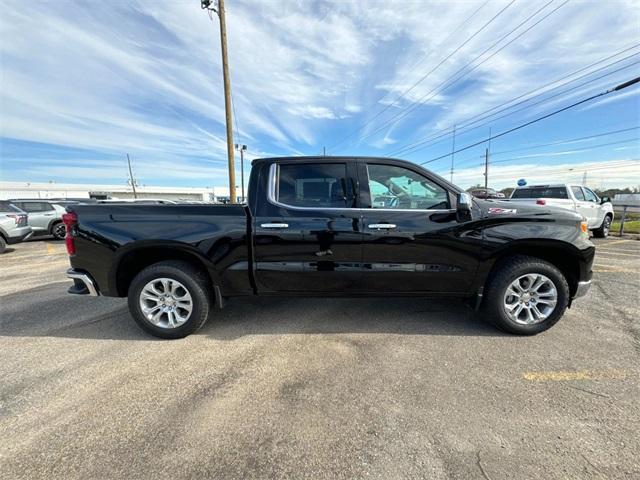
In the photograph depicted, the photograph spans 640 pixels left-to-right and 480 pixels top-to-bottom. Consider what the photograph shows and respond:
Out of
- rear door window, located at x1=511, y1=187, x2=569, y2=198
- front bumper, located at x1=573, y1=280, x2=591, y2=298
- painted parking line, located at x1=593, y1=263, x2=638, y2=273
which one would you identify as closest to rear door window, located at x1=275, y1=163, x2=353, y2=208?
front bumper, located at x1=573, y1=280, x2=591, y2=298

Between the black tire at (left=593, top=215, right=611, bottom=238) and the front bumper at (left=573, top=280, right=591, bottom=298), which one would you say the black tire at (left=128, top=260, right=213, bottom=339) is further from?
the black tire at (left=593, top=215, right=611, bottom=238)

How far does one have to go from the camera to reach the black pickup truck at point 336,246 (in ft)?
9.92

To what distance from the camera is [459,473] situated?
5.34ft

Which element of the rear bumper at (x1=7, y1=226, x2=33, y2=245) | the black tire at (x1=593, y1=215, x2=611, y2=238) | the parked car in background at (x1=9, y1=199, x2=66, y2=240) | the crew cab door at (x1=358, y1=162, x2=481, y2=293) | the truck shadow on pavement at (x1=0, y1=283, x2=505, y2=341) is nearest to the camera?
the crew cab door at (x1=358, y1=162, x2=481, y2=293)

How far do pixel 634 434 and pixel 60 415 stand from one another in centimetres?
376

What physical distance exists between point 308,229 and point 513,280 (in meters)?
2.18

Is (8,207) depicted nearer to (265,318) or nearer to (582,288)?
(265,318)

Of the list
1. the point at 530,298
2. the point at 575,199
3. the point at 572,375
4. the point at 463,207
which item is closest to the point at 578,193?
the point at 575,199

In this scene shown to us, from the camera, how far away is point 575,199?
30.7ft

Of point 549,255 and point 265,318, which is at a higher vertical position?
point 549,255

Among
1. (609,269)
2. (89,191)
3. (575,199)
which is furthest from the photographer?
(89,191)

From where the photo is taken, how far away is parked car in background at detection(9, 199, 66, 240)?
10367mm

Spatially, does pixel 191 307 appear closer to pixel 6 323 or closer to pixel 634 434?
pixel 6 323

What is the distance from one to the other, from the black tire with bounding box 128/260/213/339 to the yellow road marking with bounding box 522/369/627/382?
3.04m
